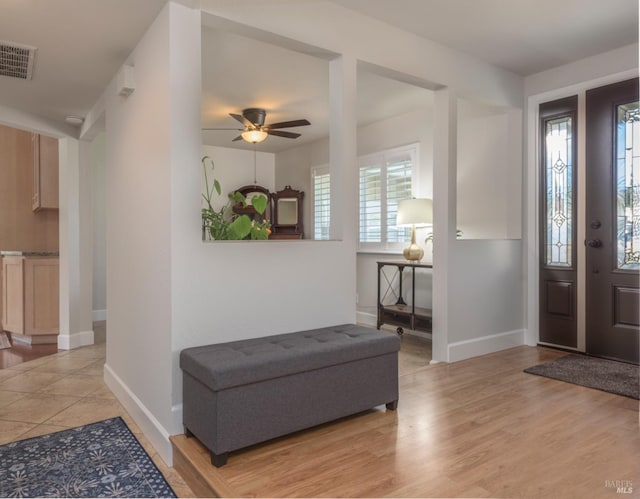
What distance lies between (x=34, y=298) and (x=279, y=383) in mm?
3990

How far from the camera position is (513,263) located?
4211 millimetres

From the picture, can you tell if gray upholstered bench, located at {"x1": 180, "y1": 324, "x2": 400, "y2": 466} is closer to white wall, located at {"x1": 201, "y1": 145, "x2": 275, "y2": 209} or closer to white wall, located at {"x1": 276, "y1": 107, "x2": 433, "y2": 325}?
white wall, located at {"x1": 276, "y1": 107, "x2": 433, "y2": 325}

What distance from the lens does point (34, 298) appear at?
4828 millimetres

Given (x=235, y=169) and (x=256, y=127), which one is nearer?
(x=256, y=127)

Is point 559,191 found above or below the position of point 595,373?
above

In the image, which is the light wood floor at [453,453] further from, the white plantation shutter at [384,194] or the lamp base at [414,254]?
the white plantation shutter at [384,194]

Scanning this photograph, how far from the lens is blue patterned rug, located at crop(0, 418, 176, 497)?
6.47ft

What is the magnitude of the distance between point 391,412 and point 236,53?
2786 mm

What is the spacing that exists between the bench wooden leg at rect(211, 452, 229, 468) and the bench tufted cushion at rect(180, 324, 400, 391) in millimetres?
317

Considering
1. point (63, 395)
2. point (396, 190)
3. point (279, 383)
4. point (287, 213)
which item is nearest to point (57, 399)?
point (63, 395)

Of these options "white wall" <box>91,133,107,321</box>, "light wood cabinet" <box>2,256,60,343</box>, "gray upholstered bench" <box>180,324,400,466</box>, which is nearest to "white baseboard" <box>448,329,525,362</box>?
"gray upholstered bench" <box>180,324,400,466</box>

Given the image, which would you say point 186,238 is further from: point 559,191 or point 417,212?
point 559,191

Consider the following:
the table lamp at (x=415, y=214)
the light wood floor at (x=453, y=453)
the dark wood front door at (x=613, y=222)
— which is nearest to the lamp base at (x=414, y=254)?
the table lamp at (x=415, y=214)

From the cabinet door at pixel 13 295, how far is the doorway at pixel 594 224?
17.8 feet
